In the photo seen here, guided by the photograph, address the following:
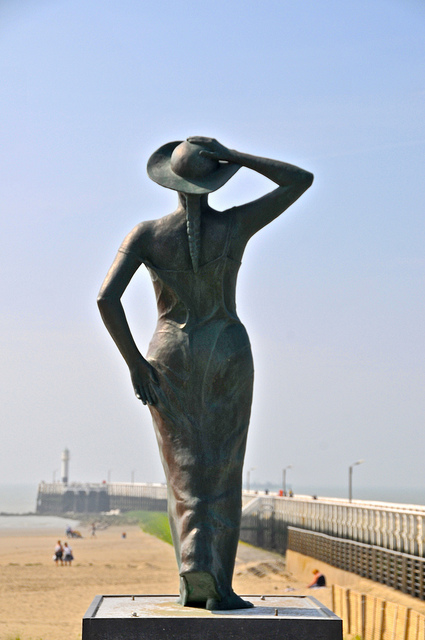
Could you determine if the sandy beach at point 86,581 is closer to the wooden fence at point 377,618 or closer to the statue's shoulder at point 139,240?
the wooden fence at point 377,618

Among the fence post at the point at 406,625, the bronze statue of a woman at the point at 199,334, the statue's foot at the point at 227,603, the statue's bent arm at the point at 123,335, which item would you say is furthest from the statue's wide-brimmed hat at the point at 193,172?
the fence post at the point at 406,625

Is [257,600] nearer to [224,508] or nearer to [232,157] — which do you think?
[224,508]

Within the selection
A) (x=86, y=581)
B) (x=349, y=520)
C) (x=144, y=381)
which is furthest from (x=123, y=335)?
(x=86, y=581)

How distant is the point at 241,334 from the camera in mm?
7805

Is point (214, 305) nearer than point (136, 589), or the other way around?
point (214, 305)

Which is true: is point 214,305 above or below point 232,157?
below

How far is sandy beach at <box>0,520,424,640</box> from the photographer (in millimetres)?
18953

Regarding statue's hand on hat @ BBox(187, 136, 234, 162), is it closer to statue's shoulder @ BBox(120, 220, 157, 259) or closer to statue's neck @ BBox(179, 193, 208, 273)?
statue's neck @ BBox(179, 193, 208, 273)

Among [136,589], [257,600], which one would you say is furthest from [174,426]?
[136,589]

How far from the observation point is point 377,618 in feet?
39.8

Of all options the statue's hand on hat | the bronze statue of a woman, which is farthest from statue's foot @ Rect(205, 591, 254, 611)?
the statue's hand on hat

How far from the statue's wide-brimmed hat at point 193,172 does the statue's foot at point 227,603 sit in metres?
3.31

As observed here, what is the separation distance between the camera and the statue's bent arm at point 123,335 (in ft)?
24.9

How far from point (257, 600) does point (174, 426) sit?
1.73 meters
